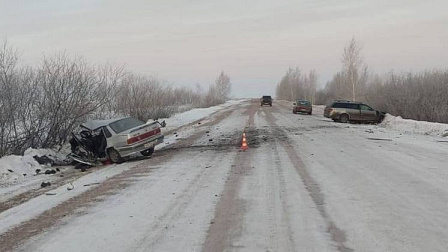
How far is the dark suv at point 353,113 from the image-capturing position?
100 feet

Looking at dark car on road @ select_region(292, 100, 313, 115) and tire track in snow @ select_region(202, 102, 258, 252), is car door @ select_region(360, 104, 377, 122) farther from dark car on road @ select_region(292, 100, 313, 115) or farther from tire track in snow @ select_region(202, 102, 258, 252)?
tire track in snow @ select_region(202, 102, 258, 252)

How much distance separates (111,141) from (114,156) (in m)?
0.49

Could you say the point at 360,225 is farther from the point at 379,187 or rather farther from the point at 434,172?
the point at 434,172

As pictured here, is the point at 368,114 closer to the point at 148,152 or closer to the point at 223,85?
the point at 148,152

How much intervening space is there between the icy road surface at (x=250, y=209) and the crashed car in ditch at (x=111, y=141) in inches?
73.7

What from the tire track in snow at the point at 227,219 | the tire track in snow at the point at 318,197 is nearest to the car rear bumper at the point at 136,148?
the tire track in snow at the point at 318,197

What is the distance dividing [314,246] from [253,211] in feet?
Answer: 5.82

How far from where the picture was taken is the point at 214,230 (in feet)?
18.7

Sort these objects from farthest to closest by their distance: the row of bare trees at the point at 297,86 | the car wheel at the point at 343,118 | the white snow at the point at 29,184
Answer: the row of bare trees at the point at 297,86 < the car wheel at the point at 343,118 < the white snow at the point at 29,184

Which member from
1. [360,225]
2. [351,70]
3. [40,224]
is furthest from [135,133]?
[351,70]

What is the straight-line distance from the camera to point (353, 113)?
30969 mm

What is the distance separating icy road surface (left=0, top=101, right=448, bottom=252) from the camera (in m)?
5.22

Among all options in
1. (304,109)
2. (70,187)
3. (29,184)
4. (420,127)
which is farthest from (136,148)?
(304,109)

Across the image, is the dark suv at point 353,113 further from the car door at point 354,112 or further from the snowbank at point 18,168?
the snowbank at point 18,168
